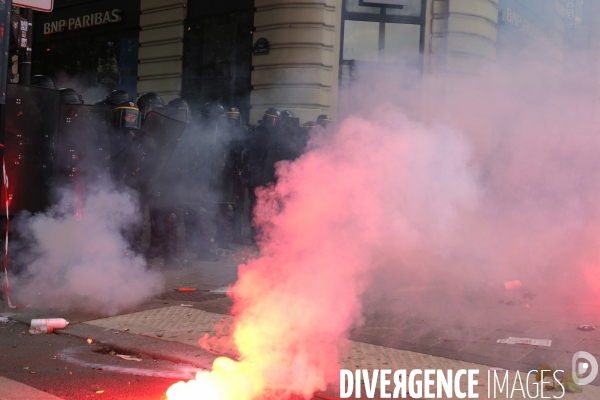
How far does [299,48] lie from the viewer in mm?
12641

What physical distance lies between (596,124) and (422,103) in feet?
6.93

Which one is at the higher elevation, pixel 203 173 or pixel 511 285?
pixel 203 173

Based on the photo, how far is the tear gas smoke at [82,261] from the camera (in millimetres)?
6664

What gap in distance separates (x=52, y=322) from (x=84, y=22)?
41.1ft

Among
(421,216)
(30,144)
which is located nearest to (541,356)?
(421,216)

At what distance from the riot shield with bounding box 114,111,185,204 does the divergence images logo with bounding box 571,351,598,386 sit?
206 inches

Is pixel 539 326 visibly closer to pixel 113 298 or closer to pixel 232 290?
pixel 232 290

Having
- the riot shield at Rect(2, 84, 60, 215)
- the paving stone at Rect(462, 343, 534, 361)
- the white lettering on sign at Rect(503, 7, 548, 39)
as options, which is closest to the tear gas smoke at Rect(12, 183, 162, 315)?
the riot shield at Rect(2, 84, 60, 215)

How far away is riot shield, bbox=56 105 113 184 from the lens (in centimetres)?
766

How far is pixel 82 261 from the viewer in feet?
22.5

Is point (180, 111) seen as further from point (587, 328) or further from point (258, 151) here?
point (587, 328)

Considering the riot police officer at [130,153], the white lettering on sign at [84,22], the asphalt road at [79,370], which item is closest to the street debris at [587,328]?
the asphalt road at [79,370]

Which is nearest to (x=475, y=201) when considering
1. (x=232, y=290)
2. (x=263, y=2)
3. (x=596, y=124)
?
(x=596, y=124)

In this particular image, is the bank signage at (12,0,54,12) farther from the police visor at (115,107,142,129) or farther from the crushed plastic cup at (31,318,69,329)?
the crushed plastic cup at (31,318,69,329)
